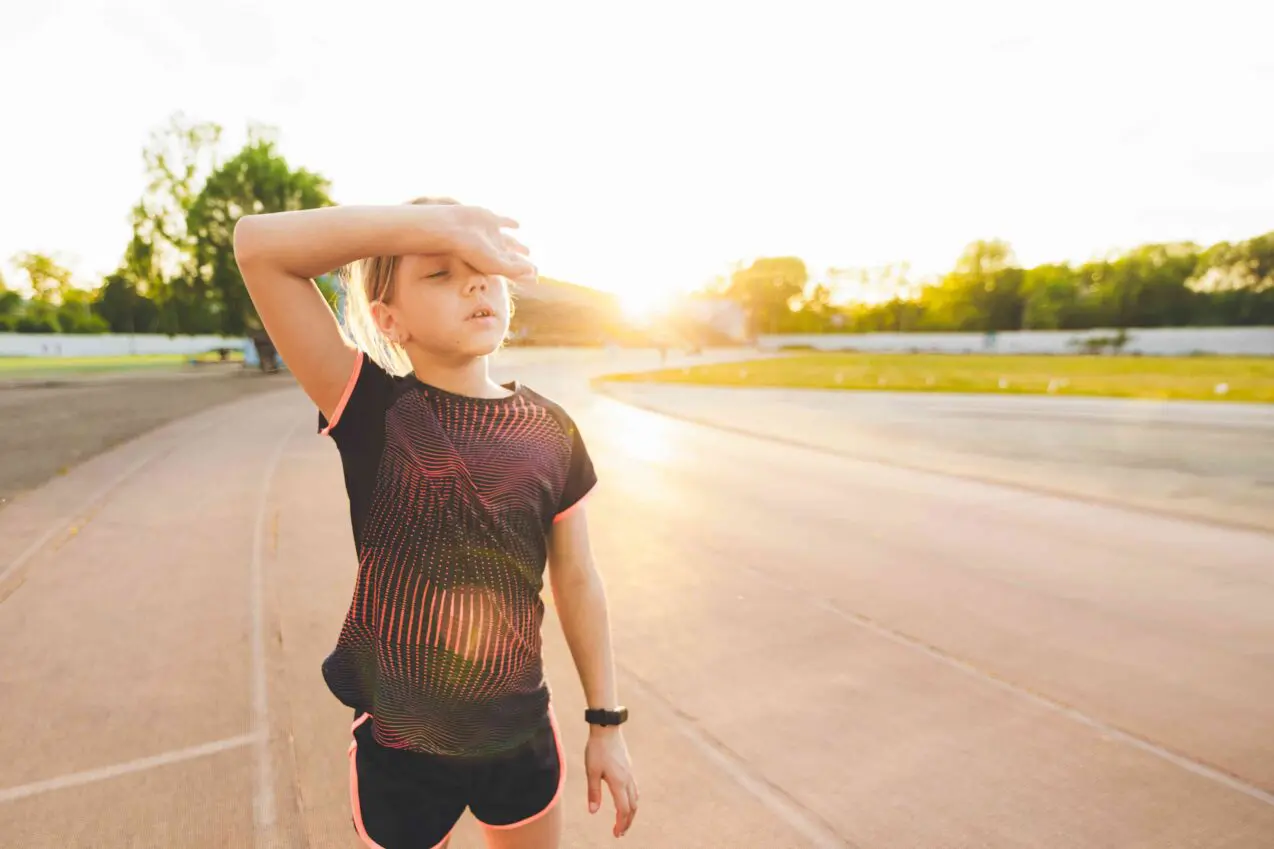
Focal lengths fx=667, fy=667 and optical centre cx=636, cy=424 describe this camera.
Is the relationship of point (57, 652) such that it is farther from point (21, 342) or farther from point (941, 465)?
point (21, 342)

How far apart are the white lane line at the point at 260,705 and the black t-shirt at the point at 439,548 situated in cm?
183

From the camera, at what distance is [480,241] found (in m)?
1.20

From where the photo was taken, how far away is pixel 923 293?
110125 millimetres

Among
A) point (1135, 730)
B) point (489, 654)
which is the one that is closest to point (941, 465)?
point (1135, 730)

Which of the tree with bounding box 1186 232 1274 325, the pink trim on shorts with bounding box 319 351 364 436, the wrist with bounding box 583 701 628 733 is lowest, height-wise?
the wrist with bounding box 583 701 628 733

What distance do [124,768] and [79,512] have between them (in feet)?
18.1

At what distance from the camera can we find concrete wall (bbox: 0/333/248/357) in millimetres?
55562

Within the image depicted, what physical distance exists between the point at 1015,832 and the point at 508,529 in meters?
2.54

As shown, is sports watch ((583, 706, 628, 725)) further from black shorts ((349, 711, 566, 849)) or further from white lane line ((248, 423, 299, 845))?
white lane line ((248, 423, 299, 845))

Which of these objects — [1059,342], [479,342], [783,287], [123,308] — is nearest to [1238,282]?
[1059,342]

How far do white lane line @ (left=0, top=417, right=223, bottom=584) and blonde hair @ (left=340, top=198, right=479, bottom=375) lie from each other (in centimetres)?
561

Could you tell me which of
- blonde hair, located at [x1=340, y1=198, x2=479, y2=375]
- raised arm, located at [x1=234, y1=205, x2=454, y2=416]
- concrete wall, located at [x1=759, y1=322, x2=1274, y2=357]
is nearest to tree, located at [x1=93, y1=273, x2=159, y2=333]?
concrete wall, located at [x1=759, y1=322, x2=1274, y2=357]

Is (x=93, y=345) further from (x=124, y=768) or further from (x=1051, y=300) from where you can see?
(x=1051, y=300)

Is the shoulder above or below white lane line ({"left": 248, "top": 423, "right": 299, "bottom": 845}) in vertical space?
above
